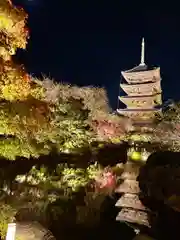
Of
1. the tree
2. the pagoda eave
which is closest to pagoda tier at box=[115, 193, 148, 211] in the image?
the tree

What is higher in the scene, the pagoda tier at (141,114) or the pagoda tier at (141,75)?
the pagoda tier at (141,75)

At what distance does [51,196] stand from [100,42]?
26.7 m

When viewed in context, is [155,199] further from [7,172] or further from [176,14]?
[176,14]

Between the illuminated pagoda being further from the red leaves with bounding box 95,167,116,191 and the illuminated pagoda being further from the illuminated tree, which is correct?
the illuminated tree

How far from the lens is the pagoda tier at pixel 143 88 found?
55.2 feet

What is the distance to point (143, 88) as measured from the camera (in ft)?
56.1

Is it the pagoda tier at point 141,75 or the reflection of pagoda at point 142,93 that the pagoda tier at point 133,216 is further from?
the pagoda tier at point 141,75

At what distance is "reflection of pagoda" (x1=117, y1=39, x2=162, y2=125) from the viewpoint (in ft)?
55.1

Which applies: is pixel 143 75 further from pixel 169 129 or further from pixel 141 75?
pixel 169 129

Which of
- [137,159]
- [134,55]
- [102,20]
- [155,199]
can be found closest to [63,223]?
[155,199]

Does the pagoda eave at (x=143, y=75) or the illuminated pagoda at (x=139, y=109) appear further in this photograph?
the pagoda eave at (x=143, y=75)

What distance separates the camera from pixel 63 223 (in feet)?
26.7

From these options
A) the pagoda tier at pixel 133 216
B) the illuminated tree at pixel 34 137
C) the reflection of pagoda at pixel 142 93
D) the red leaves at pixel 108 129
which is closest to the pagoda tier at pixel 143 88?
the reflection of pagoda at pixel 142 93

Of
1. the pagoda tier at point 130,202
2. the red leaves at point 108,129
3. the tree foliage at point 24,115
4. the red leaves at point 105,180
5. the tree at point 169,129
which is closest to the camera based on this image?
the tree foliage at point 24,115
